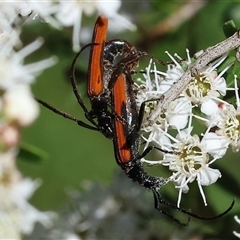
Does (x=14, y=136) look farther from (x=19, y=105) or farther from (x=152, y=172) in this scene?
(x=152, y=172)

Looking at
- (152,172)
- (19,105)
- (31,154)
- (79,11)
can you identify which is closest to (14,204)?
(31,154)

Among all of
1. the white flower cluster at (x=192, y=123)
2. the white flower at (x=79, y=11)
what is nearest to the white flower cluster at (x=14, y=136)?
the white flower at (x=79, y=11)

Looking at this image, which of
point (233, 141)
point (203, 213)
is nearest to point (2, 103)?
point (203, 213)

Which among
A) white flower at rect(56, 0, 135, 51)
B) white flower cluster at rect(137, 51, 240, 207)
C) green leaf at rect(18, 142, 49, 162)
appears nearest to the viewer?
white flower cluster at rect(137, 51, 240, 207)

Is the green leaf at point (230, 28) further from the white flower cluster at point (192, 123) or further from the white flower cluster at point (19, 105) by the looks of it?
the white flower cluster at point (19, 105)

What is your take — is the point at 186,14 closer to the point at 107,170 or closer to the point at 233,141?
the point at 233,141

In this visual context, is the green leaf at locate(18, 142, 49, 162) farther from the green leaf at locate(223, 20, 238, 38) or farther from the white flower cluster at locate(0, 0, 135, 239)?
the green leaf at locate(223, 20, 238, 38)

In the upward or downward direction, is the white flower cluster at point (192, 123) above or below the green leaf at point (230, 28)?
below

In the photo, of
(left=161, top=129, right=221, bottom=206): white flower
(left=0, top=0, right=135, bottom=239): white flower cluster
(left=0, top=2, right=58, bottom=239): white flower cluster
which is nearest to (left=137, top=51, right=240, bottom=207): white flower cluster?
(left=161, top=129, right=221, bottom=206): white flower

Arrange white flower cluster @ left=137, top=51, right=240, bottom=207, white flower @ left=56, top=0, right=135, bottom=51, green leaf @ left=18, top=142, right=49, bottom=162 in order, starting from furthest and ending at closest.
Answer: green leaf @ left=18, top=142, right=49, bottom=162 < white flower @ left=56, top=0, right=135, bottom=51 < white flower cluster @ left=137, top=51, right=240, bottom=207
